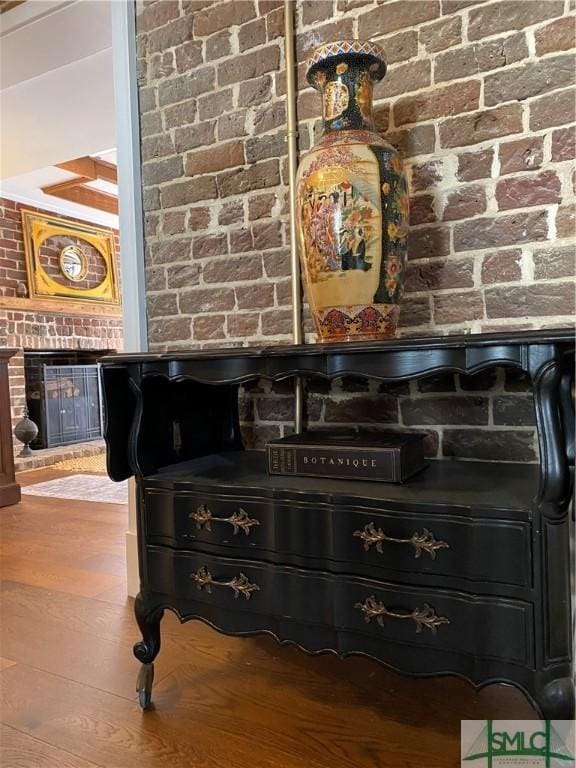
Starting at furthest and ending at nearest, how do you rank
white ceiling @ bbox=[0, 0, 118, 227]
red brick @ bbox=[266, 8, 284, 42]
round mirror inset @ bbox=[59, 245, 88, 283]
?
1. round mirror inset @ bbox=[59, 245, 88, 283]
2. white ceiling @ bbox=[0, 0, 118, 227]
3. red brick @ bbox=[266, 8, 284, 42]

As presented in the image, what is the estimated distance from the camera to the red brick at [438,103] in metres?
1.55

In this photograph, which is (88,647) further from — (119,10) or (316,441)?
(119,10)

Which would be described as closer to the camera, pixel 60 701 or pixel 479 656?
pixel 479 656

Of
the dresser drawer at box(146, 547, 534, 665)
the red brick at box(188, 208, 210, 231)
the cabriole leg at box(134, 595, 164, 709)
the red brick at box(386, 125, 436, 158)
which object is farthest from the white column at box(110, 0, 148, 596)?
the red brick at box(386, 125, 436, 158)

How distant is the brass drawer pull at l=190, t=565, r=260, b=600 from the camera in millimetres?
1314

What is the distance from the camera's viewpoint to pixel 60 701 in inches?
58.9

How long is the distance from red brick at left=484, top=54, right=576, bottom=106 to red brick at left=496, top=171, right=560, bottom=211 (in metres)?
0.21

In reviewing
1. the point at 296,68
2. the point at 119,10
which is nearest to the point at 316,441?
the point at 296,68

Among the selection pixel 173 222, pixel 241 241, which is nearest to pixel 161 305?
pixel 173 222

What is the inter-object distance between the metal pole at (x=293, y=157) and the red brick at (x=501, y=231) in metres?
0.51

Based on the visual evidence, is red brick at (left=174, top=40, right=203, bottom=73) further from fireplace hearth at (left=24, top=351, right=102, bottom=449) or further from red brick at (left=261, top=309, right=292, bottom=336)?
fireplace hearth at (left=24, top=351, right=102, bottom=449)

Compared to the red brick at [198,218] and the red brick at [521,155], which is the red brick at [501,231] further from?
the red brick at [198,218]

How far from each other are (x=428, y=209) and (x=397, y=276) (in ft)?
1.22

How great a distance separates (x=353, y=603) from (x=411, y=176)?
3.88ft
